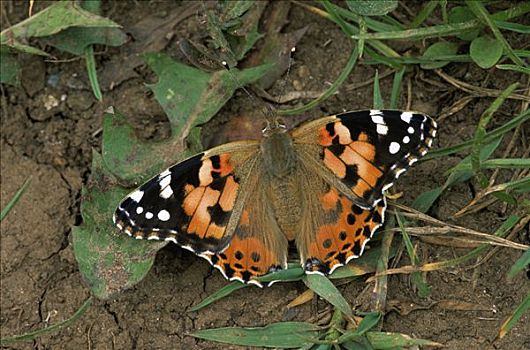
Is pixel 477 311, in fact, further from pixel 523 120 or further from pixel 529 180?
pixel 523 120

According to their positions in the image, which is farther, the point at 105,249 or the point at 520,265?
the point at 105,249

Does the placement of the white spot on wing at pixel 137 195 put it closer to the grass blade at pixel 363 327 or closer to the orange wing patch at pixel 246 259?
the orange wing patch at pixel 246 259

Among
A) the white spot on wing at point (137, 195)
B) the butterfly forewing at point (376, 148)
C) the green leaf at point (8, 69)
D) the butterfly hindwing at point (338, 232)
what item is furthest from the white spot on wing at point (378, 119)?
the green leaf at point (8, 69)

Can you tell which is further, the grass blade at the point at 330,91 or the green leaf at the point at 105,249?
the grass blade at the point at 330,91

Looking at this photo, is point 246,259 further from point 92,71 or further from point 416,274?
point 92,71

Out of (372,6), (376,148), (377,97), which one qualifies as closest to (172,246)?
(376,148)

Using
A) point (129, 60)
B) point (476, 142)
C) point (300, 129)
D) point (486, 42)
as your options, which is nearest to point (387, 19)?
point (486, 42)

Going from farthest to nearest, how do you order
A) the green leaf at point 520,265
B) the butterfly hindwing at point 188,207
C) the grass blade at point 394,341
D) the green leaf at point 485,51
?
the green leaf at point 485,51, the butterfly hindwing at point 188,207, the grass blade at point 394,341, the green leaf at point 520,265
